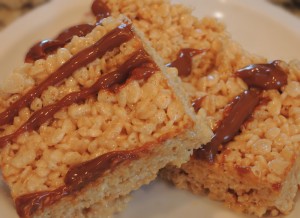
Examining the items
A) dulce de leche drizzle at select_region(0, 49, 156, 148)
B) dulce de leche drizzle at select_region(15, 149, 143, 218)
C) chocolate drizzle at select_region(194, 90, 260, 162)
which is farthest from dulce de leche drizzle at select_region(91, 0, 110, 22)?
dulce de leche drizzle at select_region(15, 149, 143, 218)

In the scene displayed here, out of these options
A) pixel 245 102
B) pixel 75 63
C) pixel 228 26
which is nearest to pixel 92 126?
pixel 75 63

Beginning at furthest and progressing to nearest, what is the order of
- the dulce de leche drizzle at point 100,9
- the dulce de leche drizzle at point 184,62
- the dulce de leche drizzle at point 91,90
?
the dulce de leche drizzle at point 100,9 → the dulce de leche drizzle at point 184,62 → the dulce de leche drizzle at point 91,90

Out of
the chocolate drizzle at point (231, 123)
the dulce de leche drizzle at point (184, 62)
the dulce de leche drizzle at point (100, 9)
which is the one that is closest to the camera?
the chocolate drizzle at point (231, 123)

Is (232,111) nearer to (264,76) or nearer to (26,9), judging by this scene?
(264,76)

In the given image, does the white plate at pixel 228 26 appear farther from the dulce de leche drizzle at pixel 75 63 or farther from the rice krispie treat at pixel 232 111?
the dulce de leche drizzle at pixel 75 63

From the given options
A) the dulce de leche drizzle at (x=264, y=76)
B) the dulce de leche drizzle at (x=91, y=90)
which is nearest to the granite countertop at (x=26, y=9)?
the dulce de leche drizzle at (x=264, y=76)

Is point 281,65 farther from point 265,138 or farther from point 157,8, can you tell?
point 157,8

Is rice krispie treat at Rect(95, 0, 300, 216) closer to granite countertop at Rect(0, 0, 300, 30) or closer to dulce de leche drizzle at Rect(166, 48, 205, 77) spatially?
dulce de leche drizzle at Rect(166, 48, 205, 77)
